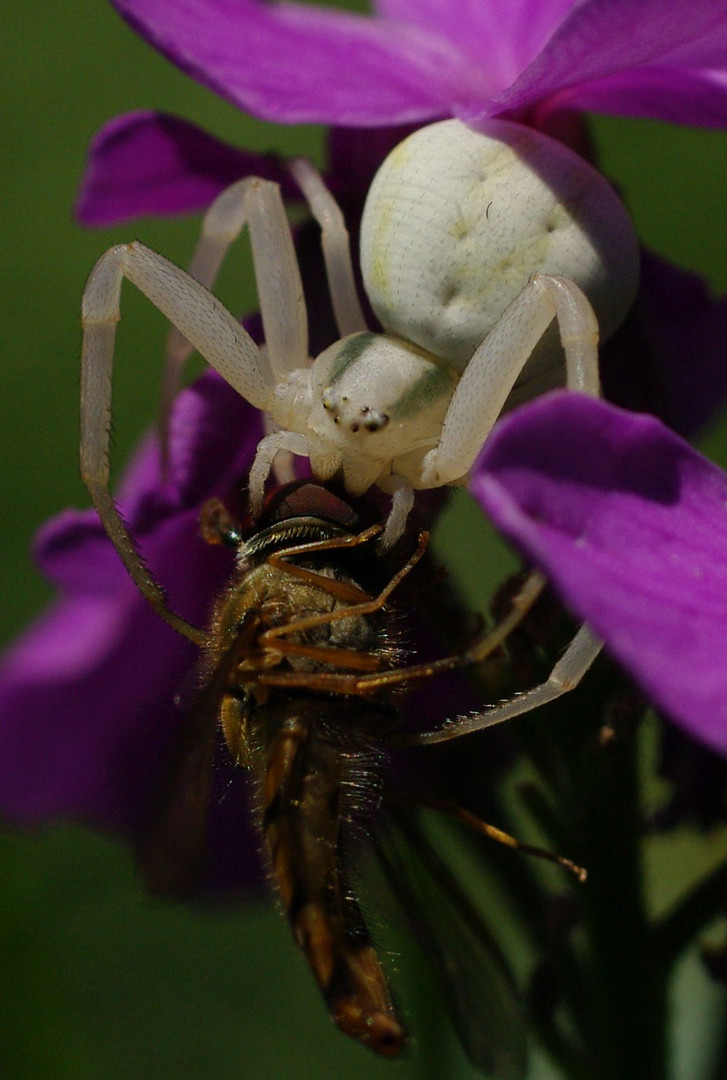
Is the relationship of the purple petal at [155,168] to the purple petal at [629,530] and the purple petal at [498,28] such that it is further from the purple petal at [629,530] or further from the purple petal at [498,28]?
the purple petal at [629,530]

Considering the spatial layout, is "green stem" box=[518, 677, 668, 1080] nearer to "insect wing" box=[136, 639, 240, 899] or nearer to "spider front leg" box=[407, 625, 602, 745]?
"spider front leg" box=[407, 625, 602, 745]

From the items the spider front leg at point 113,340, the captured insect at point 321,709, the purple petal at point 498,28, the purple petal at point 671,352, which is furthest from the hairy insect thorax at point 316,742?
the purple petal at point 498,28

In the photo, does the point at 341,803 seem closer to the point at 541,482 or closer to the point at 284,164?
the point at 541,482

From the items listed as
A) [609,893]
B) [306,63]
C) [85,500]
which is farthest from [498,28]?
[85,500]

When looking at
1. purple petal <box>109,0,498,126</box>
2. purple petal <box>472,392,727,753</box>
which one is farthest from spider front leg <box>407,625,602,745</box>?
purple petal <box>109,0,498,126</box>

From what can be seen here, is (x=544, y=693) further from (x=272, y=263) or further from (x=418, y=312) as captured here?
(x=272, y=263)

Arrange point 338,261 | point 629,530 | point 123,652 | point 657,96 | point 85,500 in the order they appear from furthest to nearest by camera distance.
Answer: point 85,500 → point 123,652 → point 338,261 → point 657,96 → point 629,530
